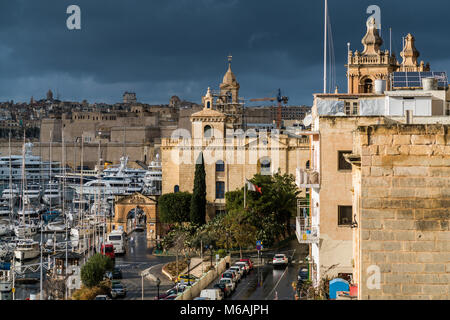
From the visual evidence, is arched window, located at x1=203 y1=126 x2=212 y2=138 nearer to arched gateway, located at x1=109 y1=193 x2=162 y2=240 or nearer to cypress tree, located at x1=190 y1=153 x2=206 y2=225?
cypress tree, located at x1=190 y1=153 x2=206 y2=225

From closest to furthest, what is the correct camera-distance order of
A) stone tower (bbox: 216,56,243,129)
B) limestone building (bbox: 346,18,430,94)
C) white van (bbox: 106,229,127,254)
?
white van (bbox: 106,229,127,254)
limestone building (bbox: 346,18,430,94)
stone tower (bbox: 216,56,243,129)

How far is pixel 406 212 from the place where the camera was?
8.33 meters

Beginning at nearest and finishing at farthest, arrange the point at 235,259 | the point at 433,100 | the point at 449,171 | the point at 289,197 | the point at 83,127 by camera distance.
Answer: the point at 449,171 → the point at 433,100 → the point at 235,259 → the point at 289,197 → the point at 83,127

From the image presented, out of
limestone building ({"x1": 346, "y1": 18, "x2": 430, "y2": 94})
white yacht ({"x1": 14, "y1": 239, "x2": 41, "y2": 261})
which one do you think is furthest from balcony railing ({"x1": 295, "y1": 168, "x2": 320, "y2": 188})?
white yacht ({"x1": 14, "y1": 239, "x2": 41, "y2": 261})

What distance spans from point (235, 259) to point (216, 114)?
51.3ft

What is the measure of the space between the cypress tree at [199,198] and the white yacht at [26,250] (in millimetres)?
10553

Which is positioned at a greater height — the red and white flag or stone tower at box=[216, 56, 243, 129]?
stone tower at box=[216, 56, 243, 129]

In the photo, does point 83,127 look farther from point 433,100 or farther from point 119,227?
point 433,100

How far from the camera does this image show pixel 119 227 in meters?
42.9

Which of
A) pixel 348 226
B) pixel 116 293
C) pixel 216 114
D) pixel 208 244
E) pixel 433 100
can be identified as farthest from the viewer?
pixel 216 114

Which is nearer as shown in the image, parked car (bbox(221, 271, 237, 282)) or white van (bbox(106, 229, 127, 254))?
parked car (bbox(221, 271, 237, 282))

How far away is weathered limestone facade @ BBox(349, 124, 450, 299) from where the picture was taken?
8281 millimetres

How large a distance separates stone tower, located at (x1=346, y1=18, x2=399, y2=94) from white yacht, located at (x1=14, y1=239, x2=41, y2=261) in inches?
829

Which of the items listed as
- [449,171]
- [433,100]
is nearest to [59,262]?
[433,100]
